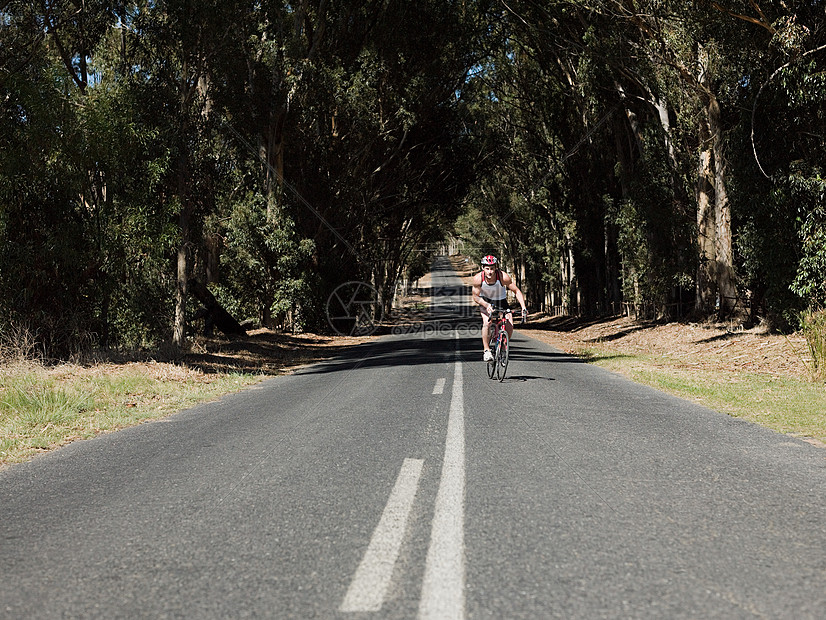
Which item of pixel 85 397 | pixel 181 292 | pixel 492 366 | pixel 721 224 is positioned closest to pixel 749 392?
pixel 492 366

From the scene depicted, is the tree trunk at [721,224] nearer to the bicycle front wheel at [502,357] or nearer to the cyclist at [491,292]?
the cyclist at [491,292]

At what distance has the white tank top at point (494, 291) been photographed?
13641 mm

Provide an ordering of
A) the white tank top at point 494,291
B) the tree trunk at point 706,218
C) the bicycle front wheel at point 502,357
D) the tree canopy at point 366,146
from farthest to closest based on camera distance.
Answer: the tree trunk at point 706,218
the tree canopy at point 366,146
the bicycle front wheel at point 502,357
the white tank top at point 494,291

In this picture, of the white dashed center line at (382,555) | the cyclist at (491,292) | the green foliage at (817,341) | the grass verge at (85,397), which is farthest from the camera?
the cyclist at (491,292)

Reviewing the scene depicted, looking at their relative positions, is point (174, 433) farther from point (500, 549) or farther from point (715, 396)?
point (715, 396)

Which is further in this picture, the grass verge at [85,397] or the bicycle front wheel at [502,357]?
the bicycle front wheel at [502,357]

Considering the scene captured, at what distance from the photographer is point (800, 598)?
11.6ft

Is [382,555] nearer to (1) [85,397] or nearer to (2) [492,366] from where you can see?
(1) [85,397]

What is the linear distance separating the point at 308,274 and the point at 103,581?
28.4 meters

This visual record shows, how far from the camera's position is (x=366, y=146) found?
3300cm

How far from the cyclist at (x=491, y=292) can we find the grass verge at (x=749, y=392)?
3.03 m

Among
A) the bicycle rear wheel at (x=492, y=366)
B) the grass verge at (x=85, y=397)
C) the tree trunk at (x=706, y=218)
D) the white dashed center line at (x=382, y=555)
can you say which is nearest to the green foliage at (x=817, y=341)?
the bicycle rear wheel at (x=492, y=366)

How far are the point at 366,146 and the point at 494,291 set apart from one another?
20.8 meters

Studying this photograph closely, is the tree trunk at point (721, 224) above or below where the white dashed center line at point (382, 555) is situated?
above
